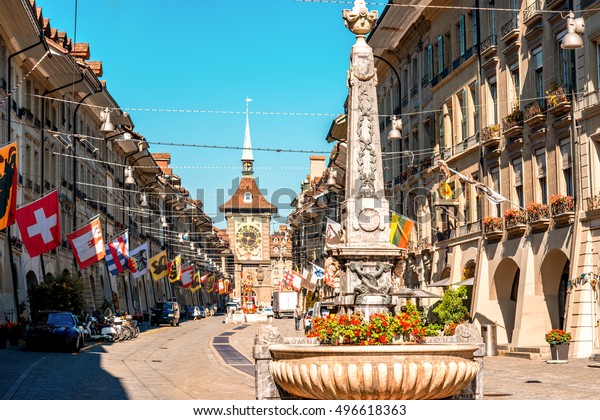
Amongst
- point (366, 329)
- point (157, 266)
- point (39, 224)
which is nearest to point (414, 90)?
point (157, 266)


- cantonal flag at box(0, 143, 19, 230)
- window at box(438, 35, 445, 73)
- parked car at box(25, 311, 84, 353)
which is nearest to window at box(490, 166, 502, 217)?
window at box(438, 35, 445, 73)

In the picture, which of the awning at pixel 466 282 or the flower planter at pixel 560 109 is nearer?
the flower planter at pixel 560 109

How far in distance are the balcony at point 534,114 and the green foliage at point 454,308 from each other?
7176 millimetres

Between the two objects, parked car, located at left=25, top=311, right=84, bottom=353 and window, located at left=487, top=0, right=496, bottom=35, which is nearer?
parked car, located at left=25, top=311, right=84, bottom=353

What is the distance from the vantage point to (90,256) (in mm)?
42188

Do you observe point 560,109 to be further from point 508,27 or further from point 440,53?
point 440,53

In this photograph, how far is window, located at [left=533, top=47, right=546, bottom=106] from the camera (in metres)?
34.8

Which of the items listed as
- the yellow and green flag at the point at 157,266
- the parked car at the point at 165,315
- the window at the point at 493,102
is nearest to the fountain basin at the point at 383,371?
the window at the point at 493,102

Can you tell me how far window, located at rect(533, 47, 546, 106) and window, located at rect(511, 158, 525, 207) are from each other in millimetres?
2861

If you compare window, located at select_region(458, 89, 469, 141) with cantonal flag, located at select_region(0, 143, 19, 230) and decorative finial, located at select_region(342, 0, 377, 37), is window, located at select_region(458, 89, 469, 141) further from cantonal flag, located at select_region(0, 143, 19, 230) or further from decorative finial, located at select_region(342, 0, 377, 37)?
cantonal flag, located at select_region(0, 143, 19, 230)

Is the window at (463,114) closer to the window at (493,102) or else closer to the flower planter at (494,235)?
the window at (493,102)

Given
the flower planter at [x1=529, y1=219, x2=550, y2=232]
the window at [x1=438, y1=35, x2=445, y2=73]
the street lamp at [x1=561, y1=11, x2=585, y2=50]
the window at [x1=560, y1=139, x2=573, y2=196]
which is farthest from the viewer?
the window at [x1=438, y1=35, x2=445, y2=73]

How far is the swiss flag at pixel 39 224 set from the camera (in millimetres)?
33969

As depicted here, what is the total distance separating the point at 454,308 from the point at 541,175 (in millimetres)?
6485
